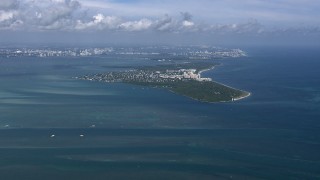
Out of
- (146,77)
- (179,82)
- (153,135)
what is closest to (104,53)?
(146,77)

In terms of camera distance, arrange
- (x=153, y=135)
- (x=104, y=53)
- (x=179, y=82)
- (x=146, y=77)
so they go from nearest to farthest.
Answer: (x=153, y=135), (x=179, y=82), (x=146, y=77), (x=104, y=53)

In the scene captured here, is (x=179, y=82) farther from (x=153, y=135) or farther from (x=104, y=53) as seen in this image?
(x=104, y=53)

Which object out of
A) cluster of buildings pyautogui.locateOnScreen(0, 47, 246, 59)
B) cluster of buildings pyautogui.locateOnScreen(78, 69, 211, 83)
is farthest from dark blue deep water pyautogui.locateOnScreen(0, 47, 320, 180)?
cluster of buildings pyautogui.locateOnScreen(0, 47, 246, 59)

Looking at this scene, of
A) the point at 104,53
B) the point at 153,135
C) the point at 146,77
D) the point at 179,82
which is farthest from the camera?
the point at 104,53

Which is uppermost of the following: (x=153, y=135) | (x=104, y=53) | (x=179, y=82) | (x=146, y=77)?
Answer: (x=104, y=53)

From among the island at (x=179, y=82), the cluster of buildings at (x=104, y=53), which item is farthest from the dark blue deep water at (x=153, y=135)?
the cluster of buildings at (x=104, y=53)

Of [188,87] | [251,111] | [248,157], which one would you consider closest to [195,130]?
[248,157]

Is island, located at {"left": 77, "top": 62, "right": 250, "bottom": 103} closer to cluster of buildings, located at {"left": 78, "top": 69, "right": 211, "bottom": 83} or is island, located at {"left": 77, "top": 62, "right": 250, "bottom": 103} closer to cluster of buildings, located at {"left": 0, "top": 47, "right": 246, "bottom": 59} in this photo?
cluster of buildings, located at {"left": 78, "top": 69, "right": 211, "bottom": 83}

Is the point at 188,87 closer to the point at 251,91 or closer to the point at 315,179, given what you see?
the point at 251,91
